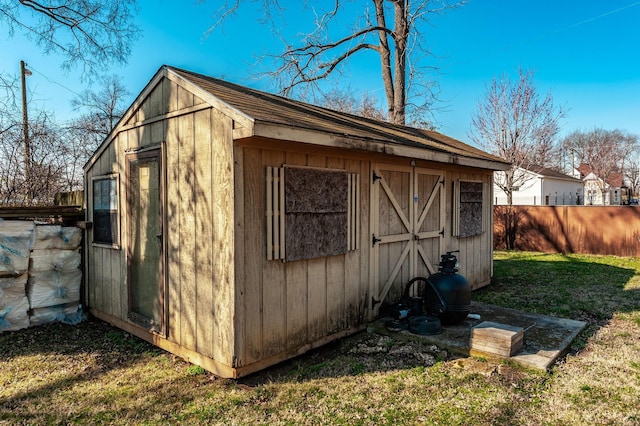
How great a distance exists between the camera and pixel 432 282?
4.69 metres

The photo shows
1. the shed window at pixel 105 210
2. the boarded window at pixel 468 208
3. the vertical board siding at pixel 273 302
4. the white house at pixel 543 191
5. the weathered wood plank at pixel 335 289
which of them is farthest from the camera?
the white house at pixel 543 191

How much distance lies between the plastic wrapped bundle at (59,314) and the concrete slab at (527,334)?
3753 mm

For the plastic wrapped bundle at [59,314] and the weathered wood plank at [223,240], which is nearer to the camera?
the weathered wood plank at [223,240]

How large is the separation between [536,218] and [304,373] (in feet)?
37.0

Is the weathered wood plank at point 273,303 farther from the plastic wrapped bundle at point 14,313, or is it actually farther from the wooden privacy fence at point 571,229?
the wooden privacy fence at point 571,229

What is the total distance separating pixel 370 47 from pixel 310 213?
11.0 meters

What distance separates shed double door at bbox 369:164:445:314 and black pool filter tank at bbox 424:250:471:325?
1.88 feet

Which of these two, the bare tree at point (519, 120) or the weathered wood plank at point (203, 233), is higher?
the bare tree at point (519, 120)

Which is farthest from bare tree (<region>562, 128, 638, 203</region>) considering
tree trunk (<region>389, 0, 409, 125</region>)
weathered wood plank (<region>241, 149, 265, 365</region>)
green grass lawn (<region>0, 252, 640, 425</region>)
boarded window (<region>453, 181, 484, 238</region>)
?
weathered wood plank (<region>241, 149, 265, 365</region>)

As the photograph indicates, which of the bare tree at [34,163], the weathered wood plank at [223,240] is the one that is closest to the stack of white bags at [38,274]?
the bare tree at [34,163]

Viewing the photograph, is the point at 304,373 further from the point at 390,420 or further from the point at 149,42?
the point at 149,42

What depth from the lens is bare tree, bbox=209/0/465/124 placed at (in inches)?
491

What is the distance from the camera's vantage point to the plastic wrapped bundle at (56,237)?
491 centimetres

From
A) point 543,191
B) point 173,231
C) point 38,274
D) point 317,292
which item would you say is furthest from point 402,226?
point 543,191
